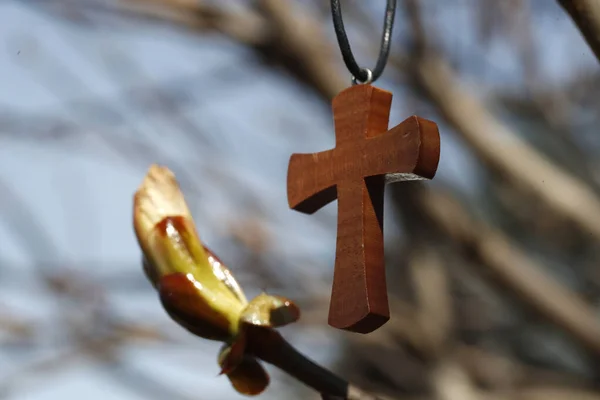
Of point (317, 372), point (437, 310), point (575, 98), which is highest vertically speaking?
point (575, 98)

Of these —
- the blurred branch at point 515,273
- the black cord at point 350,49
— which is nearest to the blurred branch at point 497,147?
the blurred branch at point 515,273

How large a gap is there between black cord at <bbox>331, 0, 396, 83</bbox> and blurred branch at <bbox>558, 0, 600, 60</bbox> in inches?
4.6

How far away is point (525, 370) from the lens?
6.93 feet

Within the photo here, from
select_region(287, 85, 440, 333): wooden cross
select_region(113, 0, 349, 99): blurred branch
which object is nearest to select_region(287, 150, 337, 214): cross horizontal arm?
select_region(287, 85, 440, 333): wooden cross

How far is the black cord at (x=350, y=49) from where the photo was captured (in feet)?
1.76

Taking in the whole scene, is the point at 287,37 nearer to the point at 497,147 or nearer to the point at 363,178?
the point at 497,147

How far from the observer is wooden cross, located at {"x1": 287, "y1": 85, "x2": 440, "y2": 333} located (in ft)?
1.60

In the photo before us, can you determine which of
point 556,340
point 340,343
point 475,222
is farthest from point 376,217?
point 556,340

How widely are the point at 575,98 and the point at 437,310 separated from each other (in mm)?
768

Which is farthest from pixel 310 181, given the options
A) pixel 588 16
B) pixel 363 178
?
pixel 588 16

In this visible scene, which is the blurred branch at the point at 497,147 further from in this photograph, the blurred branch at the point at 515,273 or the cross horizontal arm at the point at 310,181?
the cross horizontal arm at the point at 310,181

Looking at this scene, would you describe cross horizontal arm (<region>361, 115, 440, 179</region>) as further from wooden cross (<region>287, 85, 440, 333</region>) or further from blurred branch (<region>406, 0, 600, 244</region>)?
blurred branch (<region>406, 0, 600, 244</region>)

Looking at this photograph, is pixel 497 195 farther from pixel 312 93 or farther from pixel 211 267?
pixel 211 267

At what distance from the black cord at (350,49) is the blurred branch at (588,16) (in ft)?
0.39
